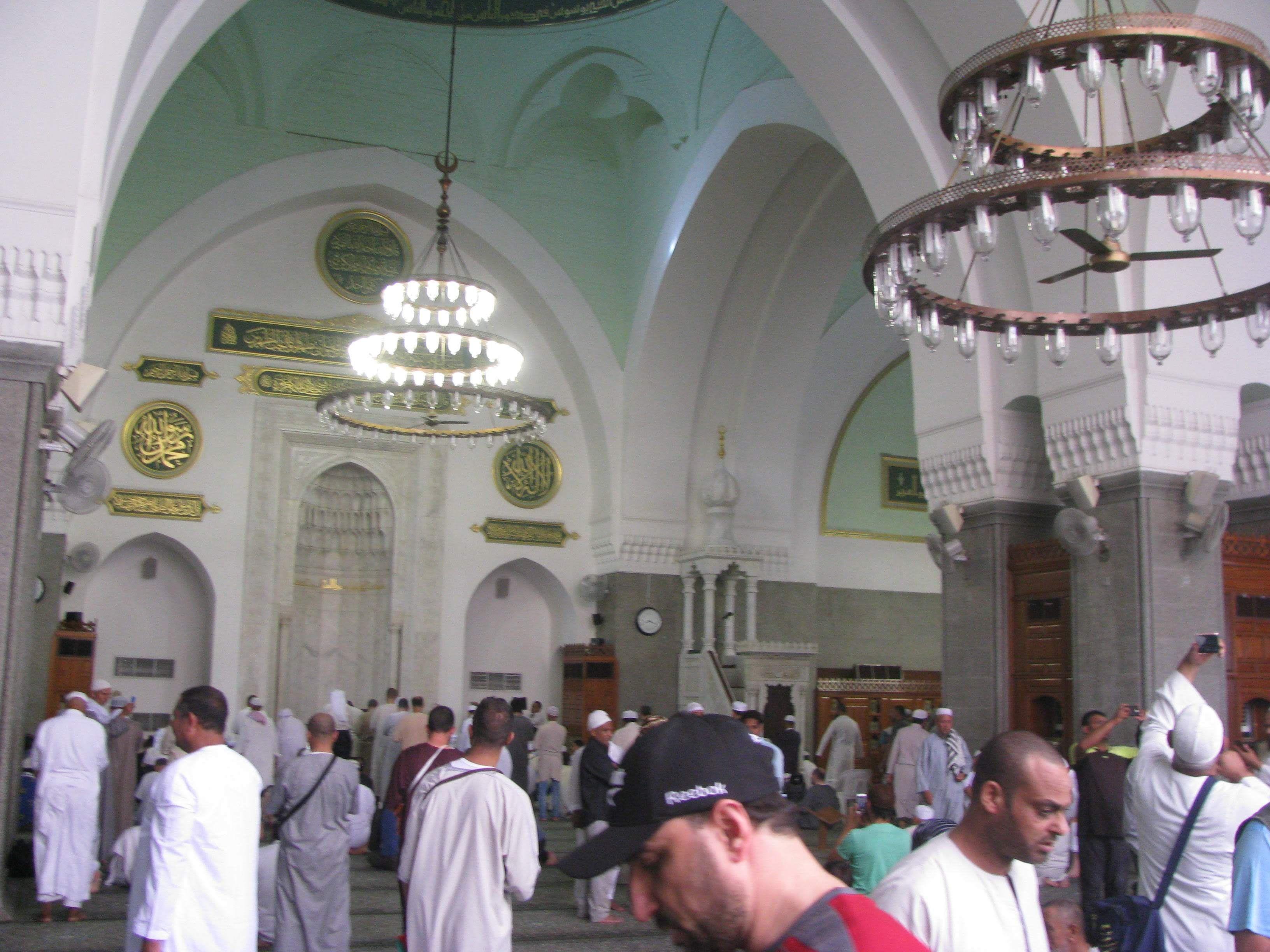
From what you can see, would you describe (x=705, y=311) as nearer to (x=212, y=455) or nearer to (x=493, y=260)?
(x=493, y=260)

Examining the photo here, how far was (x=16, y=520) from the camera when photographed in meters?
4.91

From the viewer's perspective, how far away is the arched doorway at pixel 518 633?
491 inches

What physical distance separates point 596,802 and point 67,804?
7.77ft

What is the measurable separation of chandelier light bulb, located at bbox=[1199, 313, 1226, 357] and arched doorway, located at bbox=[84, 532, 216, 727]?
8947mm

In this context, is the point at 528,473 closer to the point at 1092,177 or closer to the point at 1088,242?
the point at 1088,242

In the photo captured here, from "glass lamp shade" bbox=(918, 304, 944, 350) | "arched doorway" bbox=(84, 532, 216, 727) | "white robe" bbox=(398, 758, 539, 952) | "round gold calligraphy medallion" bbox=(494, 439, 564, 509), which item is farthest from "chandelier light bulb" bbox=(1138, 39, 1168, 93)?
"arched doorway" bbox=(84, 532, 216, 727)

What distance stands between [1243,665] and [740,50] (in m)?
6.44

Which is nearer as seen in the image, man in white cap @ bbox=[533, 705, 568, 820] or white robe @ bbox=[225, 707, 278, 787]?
white robe @ bbox=[225, 707, 278, 787]

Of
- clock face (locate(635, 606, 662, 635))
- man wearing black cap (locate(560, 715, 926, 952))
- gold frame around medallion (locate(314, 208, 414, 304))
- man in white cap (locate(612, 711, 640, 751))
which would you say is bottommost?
man in white cap (locate(612, 711, 640, 751))

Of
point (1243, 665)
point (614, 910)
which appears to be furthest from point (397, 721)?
point (1243, 665)

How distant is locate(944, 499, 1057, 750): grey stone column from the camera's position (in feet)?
24.0

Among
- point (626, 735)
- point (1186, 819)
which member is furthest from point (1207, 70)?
point (626, 735)

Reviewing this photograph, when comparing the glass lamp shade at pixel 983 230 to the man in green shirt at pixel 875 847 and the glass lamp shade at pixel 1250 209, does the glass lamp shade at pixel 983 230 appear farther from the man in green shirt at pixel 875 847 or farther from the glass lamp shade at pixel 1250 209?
the man in green shirt at pixel 875 847

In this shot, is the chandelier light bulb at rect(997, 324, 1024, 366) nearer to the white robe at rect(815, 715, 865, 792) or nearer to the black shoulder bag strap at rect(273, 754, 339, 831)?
the black shoulder bag strap at rect(273, 754, 339, 831)
